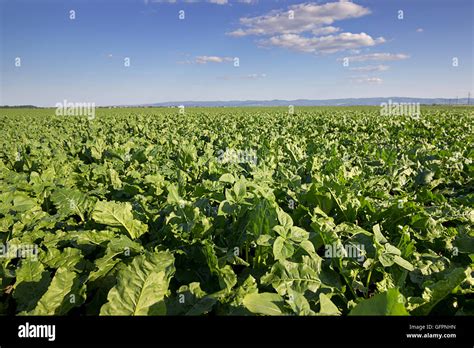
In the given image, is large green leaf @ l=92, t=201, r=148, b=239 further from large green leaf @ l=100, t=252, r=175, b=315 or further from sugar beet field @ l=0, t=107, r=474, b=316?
large green leaf @ l=100, t=252, r=175, b=315

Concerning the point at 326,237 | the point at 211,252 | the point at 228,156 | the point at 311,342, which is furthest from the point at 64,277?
the point at 228,156

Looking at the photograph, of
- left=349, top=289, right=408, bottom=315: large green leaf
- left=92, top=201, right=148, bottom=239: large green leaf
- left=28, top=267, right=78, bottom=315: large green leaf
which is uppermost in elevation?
left=92, top=201, right=148, bottom=239: large green leaf

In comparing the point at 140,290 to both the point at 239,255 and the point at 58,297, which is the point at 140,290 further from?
the point at 239,255

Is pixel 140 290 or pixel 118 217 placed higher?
pixel 118 217

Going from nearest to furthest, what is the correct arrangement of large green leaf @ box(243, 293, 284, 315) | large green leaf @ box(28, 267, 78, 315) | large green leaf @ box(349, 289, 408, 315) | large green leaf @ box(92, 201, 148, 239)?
1. large green leaf @ box(349, 289, 408, 315)
2. large green leaf @ box(243, 293, 284, 315)
3. large green leaf @ box(28, 267, 78, 315)
4. large green leaf @ box(92, 201, 148, 239)

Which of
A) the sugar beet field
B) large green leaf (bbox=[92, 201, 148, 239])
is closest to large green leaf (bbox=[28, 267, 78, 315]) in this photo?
the sugar beet field

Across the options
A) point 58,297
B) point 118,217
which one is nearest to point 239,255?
point 118,217

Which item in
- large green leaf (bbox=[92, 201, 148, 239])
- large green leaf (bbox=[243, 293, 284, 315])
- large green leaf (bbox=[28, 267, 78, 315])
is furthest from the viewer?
large green leaf (bbox=[92, 201, 148, 239])

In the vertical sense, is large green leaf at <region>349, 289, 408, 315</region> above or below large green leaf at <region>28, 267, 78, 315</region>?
above

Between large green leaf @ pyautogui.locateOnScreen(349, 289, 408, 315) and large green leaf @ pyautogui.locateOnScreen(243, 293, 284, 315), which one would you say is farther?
large green leaf @ pyautogui.locateOnScreen(243, 293, 284, 315)

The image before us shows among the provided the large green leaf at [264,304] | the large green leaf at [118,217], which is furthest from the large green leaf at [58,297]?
the large green leaf at [264,304]

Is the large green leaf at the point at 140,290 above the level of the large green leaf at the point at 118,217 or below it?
below

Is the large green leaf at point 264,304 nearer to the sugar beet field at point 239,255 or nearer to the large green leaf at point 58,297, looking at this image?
the sugar beet field at point 239,255

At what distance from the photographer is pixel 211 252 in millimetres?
2111
